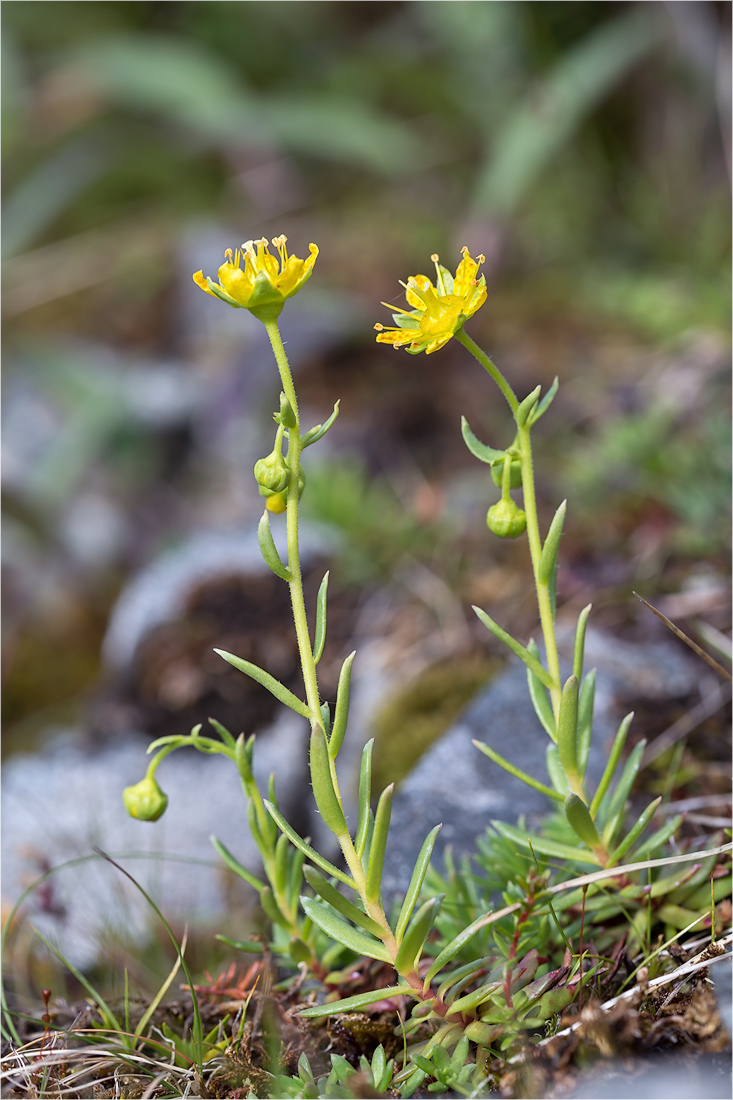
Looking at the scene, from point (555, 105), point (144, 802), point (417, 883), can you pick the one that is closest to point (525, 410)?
point (417, 883)

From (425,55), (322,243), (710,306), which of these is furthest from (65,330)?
(710,306)

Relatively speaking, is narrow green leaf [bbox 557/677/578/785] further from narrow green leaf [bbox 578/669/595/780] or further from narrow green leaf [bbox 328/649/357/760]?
narrow green leaf [bbox 328/649/357/760]

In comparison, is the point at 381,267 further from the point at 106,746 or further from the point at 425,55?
the point at 106,746

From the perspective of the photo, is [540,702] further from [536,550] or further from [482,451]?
[482,451]

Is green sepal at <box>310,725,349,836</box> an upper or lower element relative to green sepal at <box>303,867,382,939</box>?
upper

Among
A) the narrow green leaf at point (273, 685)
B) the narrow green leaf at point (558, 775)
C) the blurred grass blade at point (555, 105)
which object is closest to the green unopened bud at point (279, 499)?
the narrow green leaf at point (273, 685)

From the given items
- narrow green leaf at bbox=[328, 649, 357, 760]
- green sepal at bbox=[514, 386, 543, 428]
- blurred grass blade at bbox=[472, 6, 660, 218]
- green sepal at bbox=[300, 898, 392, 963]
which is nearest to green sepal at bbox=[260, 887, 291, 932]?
green sepal at bbox=[300, 898, 392, 963]
